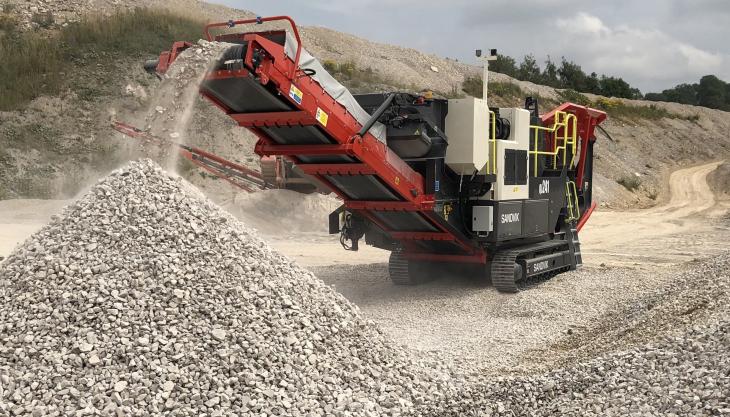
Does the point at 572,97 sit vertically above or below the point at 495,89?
below

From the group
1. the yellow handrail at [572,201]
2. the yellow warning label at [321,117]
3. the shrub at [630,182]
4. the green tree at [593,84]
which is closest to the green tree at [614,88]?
the green tree at [593,84]

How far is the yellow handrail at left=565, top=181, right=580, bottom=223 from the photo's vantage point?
38.8ft

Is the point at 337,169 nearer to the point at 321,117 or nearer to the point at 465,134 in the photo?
the point at 321,117

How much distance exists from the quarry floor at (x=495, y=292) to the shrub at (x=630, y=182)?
9.83 metres

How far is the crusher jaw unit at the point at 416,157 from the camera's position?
7.73 meters

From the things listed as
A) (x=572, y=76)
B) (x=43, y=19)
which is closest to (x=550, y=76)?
(x=572, y=76)

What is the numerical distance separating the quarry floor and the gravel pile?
1.55m

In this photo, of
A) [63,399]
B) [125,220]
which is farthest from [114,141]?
[63,399]

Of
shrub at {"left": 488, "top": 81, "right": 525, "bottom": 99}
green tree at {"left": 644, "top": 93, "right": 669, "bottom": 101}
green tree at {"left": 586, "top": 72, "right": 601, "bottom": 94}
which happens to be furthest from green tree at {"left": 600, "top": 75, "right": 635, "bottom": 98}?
shrub at {"left": 488, "top": 81, "right": 525, "bottom": 99}

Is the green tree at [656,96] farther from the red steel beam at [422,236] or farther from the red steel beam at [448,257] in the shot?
the red steel beam at [422,236]

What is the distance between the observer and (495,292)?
10211 millimetres

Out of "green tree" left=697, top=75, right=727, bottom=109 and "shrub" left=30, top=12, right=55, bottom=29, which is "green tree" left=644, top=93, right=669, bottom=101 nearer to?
"green tree" left=697, top=75, right=727, bottom=109

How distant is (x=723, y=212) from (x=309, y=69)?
1827 cm

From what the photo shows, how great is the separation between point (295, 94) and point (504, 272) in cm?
390
